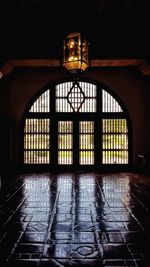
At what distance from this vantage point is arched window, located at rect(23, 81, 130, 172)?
1170cm

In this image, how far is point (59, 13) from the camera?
5480mm

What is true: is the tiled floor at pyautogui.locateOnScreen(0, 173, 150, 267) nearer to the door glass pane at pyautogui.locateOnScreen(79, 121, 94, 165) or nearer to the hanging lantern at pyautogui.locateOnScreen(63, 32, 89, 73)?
the hanging lantern at pyautogui.locateOnScreen(63, 32, 89, 73)

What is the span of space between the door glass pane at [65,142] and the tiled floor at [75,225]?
366cm

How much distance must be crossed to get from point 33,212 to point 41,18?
13.1ft

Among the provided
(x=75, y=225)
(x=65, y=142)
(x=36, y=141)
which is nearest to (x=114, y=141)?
(x=65, y=142)

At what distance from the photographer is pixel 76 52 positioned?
504 centimetres

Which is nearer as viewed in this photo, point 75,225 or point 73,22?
point 75,225

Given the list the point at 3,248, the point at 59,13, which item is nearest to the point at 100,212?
the point at 3,248

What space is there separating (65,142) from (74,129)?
70 centimetres

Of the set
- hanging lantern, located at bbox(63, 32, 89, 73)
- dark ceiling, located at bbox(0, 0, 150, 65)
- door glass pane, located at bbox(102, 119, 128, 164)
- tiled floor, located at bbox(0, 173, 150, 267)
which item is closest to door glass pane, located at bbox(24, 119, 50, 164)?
door glass pane, located at bbox(102, 119, 128, 164)

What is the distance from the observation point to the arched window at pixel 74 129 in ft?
38.4

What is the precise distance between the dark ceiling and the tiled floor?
3453mm

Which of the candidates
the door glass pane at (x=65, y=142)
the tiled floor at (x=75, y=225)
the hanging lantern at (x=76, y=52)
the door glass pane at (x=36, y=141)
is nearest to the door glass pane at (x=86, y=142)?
the door glass pane at (x=65, y=142)

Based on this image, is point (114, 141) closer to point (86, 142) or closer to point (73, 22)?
point (86, 142)
